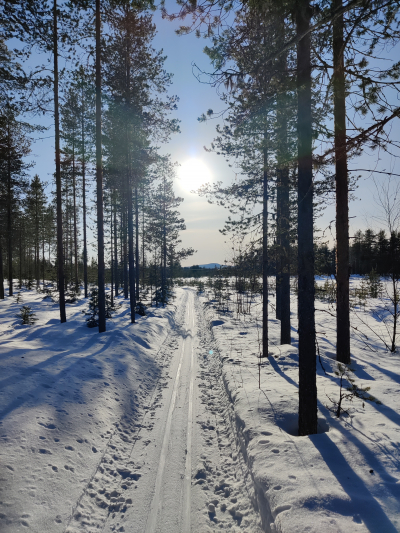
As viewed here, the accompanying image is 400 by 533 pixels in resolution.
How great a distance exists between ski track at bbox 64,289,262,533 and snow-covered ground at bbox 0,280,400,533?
0.02m

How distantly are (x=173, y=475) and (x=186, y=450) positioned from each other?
0.63 meters

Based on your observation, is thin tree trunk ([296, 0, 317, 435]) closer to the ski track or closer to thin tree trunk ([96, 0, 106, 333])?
the ski track

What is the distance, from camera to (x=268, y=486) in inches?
138

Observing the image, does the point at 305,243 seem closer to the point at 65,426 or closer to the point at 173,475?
the point at 173,475

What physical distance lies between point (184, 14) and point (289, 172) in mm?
6078

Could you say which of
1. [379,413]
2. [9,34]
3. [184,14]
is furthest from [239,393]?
[9,34]

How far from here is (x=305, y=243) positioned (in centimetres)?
448

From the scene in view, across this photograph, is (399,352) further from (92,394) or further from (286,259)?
(92,394)

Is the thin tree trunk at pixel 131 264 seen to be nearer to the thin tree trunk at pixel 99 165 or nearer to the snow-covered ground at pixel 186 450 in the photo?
the thin tree trunk at pixel 99 165

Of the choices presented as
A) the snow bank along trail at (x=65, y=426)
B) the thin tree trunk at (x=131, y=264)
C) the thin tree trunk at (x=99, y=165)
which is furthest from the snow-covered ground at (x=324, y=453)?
the thin tree trunk at (x=131, y=264)

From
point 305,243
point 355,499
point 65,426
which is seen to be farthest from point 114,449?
point 305,243

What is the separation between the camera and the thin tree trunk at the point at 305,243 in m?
4.42

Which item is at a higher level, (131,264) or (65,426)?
(131,264)

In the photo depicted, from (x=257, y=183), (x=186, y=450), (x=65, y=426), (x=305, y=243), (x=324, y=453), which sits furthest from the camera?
(x=257, y=183)
